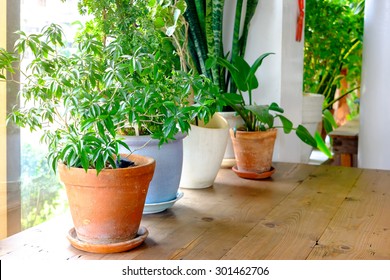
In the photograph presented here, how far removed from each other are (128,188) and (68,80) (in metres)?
0.36

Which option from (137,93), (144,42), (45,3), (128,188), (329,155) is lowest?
(329,155)

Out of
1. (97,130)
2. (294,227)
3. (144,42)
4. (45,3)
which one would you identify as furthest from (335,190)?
(45,3)

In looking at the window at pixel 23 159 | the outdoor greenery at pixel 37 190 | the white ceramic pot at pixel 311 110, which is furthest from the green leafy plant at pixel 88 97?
the white ceramic pot at pixel 311 110

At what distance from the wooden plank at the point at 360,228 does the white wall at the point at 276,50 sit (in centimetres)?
83

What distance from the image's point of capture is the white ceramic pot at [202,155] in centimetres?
247

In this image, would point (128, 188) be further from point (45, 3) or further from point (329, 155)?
point (329, 155)

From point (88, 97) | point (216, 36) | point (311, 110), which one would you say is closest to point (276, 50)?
point (216, 36)

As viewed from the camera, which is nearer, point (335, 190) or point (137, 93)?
point (137, 93)

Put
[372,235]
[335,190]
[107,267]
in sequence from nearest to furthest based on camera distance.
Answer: [107,267]
[372,235]
[335,190]

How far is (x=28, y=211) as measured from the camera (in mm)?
2289

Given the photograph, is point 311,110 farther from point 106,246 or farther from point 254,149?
point 106,246

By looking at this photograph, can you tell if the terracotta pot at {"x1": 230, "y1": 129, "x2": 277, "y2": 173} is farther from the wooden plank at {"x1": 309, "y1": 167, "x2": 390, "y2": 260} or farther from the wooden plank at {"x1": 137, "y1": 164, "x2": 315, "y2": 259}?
the wooden plank at {"x1": 309, "y1": 167, "x2": 390, "y2": 260}

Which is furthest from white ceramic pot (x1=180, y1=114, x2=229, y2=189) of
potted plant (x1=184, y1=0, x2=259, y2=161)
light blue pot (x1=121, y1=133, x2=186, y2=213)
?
potted plant (x1=184, y1=0, x2=259, y2=161)

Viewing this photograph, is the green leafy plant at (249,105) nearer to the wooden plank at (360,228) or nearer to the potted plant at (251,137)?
the potted plant at (251,137)
